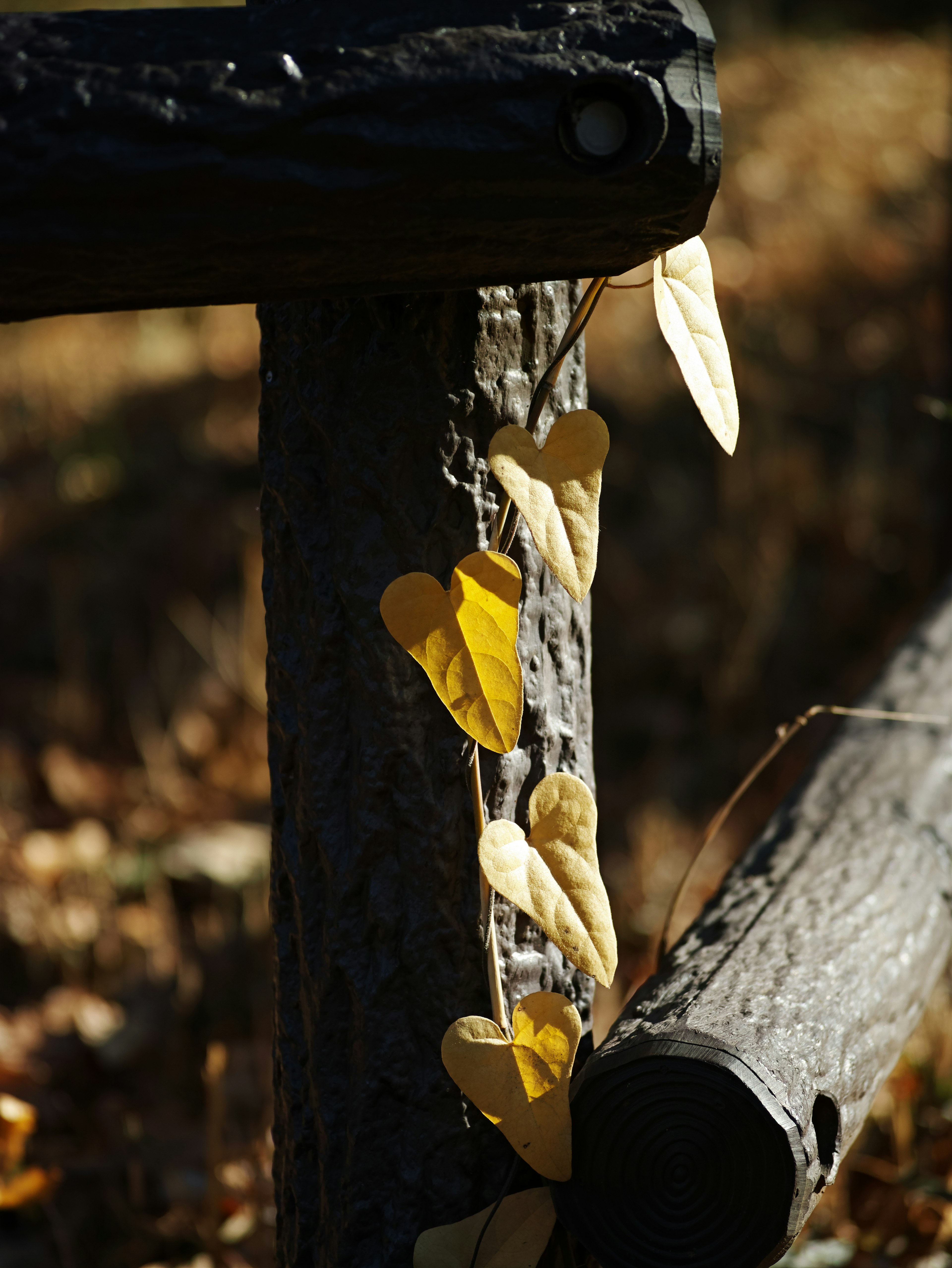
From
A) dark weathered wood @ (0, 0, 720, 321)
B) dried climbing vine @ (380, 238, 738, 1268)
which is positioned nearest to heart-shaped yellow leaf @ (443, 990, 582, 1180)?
dried climbing vine @ (380, 238, 738, 1268)

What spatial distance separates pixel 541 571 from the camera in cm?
86

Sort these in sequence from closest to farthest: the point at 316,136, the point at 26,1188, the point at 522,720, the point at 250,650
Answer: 1. the point at 316,136
2. the point at 522,720
3. the point at 26,1188
4. the point at 250,650

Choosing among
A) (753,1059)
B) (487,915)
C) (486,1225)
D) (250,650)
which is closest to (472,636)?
(487,915)

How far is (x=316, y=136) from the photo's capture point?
601mm

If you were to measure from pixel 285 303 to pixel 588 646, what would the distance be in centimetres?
39

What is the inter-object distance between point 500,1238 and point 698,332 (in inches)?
28.7

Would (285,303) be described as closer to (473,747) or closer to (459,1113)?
(473,747)

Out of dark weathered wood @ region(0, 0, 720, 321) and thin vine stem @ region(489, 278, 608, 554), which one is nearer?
dark weathered wood @ region(0, 0, 720, 321)

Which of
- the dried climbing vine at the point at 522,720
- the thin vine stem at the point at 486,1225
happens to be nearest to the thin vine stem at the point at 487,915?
the dried climbing vine at the point at 522,720

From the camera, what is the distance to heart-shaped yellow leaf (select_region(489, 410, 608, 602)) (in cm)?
72

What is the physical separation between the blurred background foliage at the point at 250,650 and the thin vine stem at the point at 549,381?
59 cm

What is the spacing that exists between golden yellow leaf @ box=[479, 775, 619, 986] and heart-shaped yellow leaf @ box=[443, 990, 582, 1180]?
0.19ft

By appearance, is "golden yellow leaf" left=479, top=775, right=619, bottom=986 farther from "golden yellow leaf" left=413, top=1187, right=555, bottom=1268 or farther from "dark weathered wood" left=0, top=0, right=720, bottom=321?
"dark weathered wood" left=0, top=0, right=720, bottom=321

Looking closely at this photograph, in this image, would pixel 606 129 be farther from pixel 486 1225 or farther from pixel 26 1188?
pixel 26 1188
